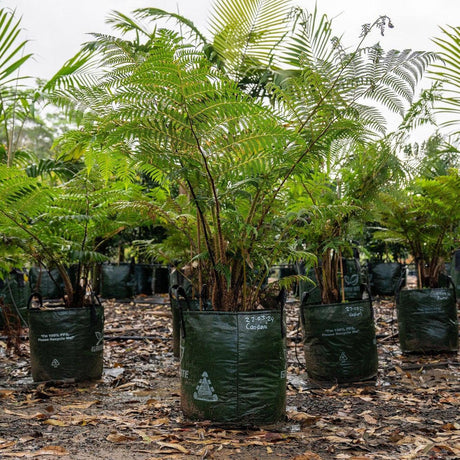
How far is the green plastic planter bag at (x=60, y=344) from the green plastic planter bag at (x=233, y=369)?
1.28 m

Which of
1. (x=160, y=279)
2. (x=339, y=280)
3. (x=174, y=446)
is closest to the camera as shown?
(x=174, y=446)

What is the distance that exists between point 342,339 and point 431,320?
1.31 metres

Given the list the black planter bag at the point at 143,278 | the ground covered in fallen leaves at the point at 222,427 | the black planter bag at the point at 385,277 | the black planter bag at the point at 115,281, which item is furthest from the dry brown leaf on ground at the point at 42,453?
the black planter bag at the point at 385,277

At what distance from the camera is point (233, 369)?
8.98ft

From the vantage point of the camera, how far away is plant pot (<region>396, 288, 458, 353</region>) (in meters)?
4.57

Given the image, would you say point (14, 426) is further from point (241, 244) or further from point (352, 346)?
point (352, 346)

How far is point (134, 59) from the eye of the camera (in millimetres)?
3289

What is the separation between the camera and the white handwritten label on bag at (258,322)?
277 cm

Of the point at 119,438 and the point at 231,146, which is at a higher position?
the point at 231,146

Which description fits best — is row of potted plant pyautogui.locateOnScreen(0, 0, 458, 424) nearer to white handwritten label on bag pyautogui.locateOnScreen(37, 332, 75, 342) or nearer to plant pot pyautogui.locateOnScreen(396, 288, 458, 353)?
white handwritten label on bag pyautogui.locateOnScreen(37, 332, 75, 342)

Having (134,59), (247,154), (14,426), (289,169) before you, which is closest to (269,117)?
(247,154)

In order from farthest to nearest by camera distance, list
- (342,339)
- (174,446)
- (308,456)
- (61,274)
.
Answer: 1. (61,274)
2. (342,339)
3. (174,446)
4. (308,456)

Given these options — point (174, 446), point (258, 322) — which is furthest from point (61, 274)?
point (174, 446)

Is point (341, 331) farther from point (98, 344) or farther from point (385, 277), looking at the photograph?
point (385, 277)
